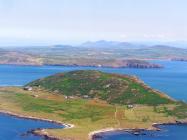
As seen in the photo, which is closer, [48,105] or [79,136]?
[79,136]

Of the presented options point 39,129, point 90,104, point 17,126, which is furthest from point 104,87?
point 39,129

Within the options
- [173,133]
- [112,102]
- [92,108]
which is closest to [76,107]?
[92,108]

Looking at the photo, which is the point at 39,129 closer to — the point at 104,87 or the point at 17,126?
the point at 17,126

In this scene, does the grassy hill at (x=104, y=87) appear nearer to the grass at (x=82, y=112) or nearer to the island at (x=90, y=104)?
the island at (x=90, y=104)

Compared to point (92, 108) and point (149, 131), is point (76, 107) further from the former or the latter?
point (149, 131)

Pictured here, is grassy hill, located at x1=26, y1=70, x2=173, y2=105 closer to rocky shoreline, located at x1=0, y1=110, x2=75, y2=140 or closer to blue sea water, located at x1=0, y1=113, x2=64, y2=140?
rocky shoreline, located at x1=0, y1=110, x2=75, y2=140

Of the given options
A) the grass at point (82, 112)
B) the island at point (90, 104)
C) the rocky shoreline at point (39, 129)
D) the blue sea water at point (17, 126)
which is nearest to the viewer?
the rocky shoreline at point (39, 129)

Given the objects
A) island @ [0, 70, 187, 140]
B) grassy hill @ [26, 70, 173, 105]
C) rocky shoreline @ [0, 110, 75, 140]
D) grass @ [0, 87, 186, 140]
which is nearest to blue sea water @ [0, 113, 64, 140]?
rocky shoreline @ [0, 110, 75, 140]

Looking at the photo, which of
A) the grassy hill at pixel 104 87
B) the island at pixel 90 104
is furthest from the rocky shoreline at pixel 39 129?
the grassy hill at pixel 104 87
